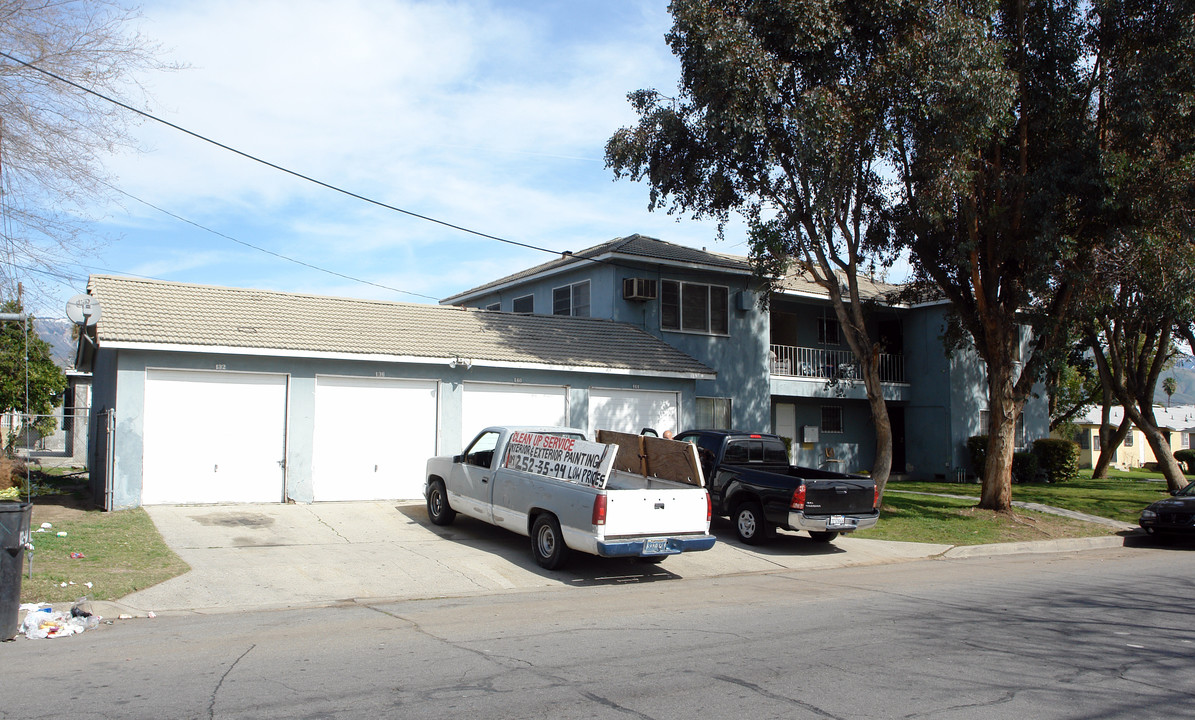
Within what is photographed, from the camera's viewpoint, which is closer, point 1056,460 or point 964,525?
point 964,525

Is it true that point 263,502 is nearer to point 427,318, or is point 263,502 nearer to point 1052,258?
point 427,318

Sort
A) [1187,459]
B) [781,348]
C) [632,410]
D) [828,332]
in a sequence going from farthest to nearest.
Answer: [1187,459], [828,332], [781,348], [632,410]

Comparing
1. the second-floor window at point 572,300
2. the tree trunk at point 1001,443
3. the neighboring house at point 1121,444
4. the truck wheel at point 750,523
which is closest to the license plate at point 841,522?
the truck wheel at point 750,523

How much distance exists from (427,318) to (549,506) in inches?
366

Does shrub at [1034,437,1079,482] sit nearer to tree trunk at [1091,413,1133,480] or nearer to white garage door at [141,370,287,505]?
tree trunk at [1091,413,1133,480]

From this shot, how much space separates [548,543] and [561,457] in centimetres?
118

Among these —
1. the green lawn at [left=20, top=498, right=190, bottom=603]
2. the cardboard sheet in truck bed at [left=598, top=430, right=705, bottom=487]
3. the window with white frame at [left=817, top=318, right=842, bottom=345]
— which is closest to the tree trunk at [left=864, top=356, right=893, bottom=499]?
the cardboard sheet in truck bed at [left=598, top=430, right=705, bottom=487]

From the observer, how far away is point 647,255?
71.9 ft

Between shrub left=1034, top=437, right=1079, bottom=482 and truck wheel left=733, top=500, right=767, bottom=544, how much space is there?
1956 cm

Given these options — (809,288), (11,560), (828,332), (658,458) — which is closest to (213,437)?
(11,560)

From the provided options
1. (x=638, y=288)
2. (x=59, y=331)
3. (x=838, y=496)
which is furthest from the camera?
(x=59, y=331)

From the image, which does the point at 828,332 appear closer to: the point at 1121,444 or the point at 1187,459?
the point at 1187,459

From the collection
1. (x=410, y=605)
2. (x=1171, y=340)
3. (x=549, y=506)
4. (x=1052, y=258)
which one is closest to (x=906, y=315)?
(x=1171, y=340)

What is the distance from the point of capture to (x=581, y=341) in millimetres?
20359
